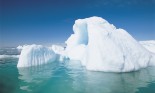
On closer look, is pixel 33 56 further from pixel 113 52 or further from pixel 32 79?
pixel 113 52

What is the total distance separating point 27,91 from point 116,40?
7.59 meters

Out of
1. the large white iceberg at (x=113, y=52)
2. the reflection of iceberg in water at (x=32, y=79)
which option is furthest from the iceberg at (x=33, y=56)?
the large white iceberg at (x=113, y=52)

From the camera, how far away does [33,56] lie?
15461 millimetres

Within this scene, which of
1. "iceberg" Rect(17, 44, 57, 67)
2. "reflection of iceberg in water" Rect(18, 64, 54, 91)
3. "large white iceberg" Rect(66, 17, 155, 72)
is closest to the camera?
"reflection of iceberg in water" Rect(18, 64, 54, 91)

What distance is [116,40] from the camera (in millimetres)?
12391

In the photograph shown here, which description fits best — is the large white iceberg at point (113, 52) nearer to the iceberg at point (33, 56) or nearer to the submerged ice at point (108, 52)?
the submerged ice at point (108, 52)

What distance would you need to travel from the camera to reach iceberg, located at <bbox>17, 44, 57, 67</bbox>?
1496cm

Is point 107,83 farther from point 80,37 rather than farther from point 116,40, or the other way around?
point 80,37

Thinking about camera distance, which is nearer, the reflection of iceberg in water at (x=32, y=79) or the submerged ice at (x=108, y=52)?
the reflection of iceberg in water at (x=32, y=79)

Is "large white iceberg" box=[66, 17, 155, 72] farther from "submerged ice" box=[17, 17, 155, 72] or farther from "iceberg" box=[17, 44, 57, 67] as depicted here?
"iceberg" box=[17, 44, 57, 67]

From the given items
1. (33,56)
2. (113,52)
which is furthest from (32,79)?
(33,56)

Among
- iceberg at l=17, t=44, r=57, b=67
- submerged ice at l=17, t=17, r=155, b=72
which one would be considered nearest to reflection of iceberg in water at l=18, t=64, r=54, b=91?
submerged ice at l=17, t=17, r=155, b=72

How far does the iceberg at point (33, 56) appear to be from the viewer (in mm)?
14961

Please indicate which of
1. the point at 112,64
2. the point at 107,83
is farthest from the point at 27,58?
the point at 107,83
